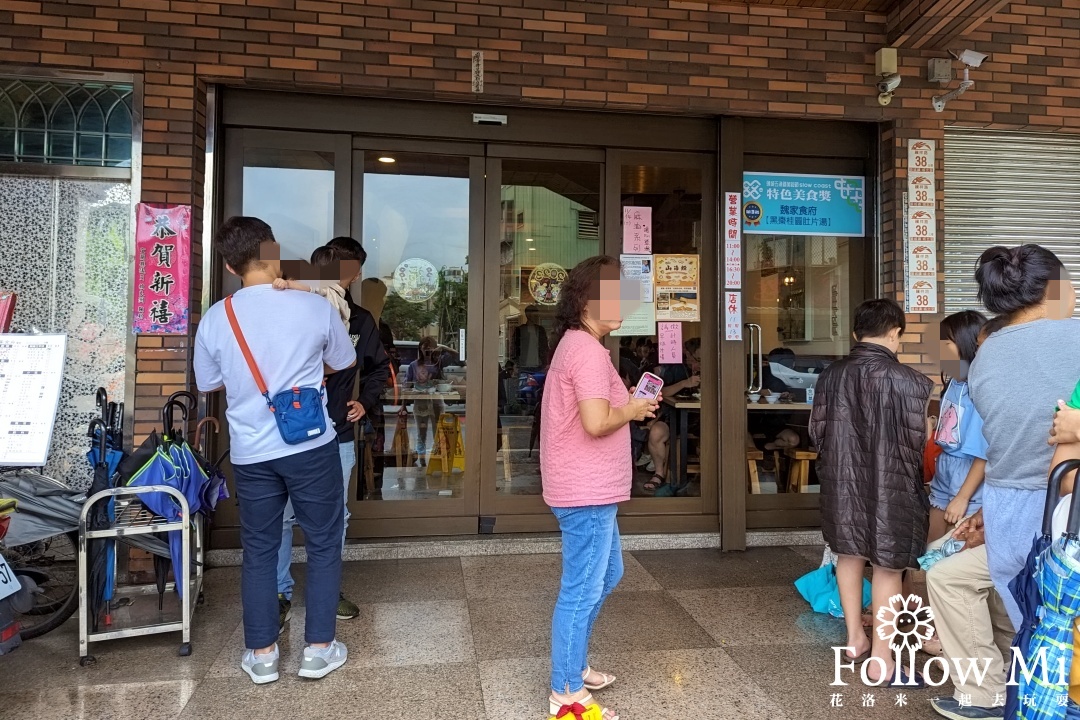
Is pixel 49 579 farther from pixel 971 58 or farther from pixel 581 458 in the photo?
pixel 971 58

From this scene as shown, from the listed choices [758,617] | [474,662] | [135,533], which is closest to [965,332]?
[758,617]

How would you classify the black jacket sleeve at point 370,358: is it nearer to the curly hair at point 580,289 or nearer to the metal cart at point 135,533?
the metal cart at point 135,533

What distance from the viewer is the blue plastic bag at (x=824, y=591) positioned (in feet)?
12.4

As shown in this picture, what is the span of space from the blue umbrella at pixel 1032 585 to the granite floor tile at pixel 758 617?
58.6 inches

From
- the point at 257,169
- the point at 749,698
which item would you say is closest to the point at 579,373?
the point at 749,698

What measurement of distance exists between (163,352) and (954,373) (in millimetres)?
4479

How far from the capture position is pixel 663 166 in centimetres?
505

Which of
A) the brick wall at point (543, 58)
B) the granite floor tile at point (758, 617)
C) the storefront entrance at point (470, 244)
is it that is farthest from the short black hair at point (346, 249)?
the granite floor tile at point (758, 617)

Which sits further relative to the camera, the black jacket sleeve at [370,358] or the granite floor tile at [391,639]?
the black jacket sleeve at [370,358]

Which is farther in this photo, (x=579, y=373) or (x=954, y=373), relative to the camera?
(x=954, y=373)

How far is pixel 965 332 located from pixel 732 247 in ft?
6.61

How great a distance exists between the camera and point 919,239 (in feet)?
16.2

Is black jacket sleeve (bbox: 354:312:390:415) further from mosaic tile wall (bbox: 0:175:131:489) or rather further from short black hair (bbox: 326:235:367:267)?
mosaic tile wall (bbox: 0:175:131:489)

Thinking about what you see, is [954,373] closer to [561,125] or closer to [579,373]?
[579,373]
